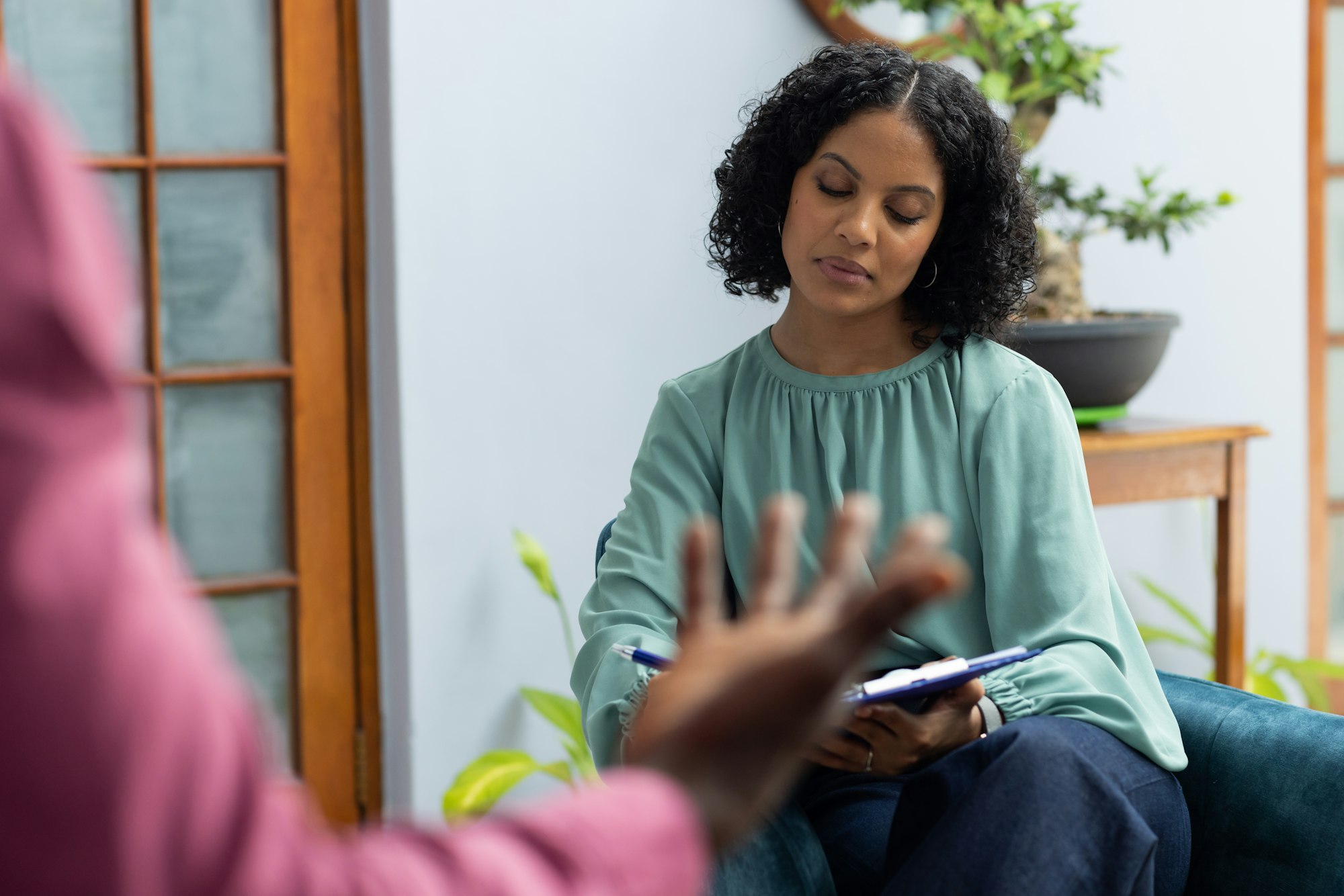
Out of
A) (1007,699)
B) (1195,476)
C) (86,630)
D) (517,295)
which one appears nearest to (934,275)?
(1007,699)

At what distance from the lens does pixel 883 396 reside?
154 cm

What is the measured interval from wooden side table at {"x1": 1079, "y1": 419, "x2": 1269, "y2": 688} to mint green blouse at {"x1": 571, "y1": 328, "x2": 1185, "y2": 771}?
0.70 metres

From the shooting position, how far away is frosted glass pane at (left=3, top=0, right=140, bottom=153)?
221 cm

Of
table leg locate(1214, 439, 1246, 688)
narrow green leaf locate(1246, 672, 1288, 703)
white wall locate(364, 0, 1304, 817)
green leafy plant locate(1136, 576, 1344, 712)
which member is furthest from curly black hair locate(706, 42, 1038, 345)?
narrow green leaf locate(1246, 672, 1288, 703)

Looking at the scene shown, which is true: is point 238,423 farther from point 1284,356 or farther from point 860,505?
point 1284,356

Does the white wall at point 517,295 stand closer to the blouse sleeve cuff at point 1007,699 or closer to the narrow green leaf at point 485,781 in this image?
the narrow green leaf at point 485,781

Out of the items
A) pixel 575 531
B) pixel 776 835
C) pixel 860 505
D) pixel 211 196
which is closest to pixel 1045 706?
pixel 776 835

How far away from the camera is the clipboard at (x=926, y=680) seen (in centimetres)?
109

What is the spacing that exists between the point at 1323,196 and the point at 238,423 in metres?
2.35

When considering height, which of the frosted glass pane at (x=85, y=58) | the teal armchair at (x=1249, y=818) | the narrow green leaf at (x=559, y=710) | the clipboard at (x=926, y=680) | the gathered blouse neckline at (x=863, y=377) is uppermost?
the frosted glass pane at (x=85, y=58)

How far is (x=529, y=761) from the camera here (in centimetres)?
235

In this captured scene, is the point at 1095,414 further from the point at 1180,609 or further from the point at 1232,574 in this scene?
the point at 1180,609

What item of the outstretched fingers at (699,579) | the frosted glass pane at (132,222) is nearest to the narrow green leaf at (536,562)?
the frosted glass pane at (132,222)

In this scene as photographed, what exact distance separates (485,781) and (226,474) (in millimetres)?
712
